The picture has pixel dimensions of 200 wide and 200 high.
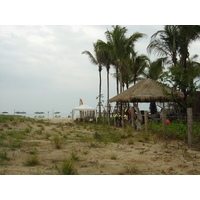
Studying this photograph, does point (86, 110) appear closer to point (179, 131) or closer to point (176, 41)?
point (176, 41)

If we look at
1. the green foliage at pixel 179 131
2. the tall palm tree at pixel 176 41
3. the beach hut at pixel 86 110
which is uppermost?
the tall palm tree at pixel 176 41

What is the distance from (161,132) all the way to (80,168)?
5.89 meters

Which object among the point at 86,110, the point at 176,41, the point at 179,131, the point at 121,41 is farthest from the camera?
the point at 86,110

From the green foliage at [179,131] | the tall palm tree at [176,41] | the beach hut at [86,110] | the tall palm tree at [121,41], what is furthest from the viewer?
the beach hut at [86,110]

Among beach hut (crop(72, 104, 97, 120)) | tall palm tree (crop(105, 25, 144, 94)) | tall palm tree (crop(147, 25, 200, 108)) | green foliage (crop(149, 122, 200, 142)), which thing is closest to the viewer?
green foliage (crop(149, 122, 200, 142))

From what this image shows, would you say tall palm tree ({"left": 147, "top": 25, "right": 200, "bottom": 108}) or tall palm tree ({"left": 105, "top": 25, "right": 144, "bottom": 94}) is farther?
tall palm tree ({"left": 105, "top": 25, "right": 144, "bottom": 94})

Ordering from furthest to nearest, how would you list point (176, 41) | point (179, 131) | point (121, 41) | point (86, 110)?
1. point (86, 110)
2. point (121, 41)
3. point (176, 41)
4. point (179, 131)

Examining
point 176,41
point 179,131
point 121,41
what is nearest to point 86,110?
point 121,41

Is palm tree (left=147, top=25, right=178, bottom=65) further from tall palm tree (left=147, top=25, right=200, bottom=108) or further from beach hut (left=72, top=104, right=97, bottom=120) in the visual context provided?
beach hut (left=72, top=104, right=97, bottom=120)

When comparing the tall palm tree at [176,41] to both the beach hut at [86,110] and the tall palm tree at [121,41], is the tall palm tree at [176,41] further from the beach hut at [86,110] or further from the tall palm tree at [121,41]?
the beach hut at [86,110]

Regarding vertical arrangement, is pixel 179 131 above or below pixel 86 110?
below

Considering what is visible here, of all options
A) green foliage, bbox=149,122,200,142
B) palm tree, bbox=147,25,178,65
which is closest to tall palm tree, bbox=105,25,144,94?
palm tree, bbox=147,25,178,65

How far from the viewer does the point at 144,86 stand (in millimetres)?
15438

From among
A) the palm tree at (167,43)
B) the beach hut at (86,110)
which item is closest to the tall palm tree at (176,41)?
the palm tree at (167,43)
